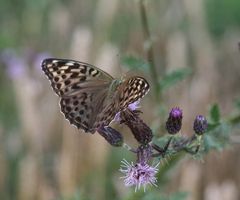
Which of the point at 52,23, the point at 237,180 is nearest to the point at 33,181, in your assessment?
the point at 237,180

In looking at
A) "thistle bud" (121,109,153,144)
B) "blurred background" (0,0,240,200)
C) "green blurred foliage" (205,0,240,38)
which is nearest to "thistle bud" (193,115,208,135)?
"thistle bud" (121,109,153,144)

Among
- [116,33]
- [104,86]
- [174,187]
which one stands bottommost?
[174,187]

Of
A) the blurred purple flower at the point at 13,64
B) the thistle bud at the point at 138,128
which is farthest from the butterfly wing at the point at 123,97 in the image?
the blurred purple flower at the point at 13,64

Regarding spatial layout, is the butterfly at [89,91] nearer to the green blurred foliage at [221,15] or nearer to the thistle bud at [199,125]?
the thistle bud at [199,125]

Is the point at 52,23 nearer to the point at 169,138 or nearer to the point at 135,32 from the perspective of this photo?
the point at 135,32

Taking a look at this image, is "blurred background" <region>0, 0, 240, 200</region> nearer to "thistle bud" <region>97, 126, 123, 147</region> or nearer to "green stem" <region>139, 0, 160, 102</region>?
"green stem" <region>139, 0, 160, 102</region>
